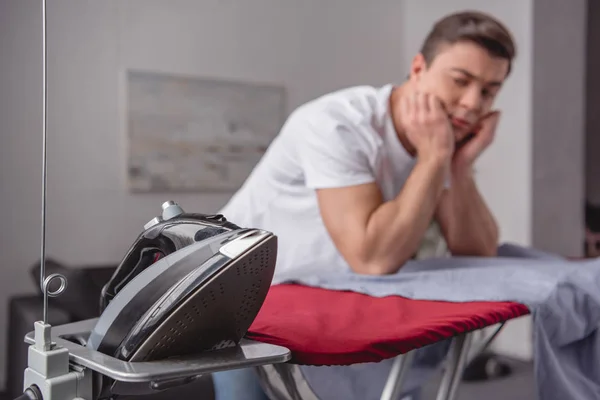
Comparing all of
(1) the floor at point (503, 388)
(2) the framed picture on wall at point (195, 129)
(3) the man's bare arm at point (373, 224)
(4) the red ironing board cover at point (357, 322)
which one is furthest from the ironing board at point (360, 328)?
(2) the framed picture on wall at point (195, 129)

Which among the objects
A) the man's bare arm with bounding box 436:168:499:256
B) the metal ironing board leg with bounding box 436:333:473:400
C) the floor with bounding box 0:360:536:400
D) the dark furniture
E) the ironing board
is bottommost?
the floor with bounding box 0:360:536:400

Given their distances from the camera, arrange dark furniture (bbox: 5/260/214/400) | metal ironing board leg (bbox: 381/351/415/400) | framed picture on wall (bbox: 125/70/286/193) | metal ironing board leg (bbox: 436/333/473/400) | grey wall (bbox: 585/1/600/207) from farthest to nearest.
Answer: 1. grey wall (bbox: 585/1/600/207)
2. framed picture on wall (bbox: 125/70/286/193)
3. dark furniture (bbox: 5/260/214/400)
4. metal ironing board leg (bbox: 436/333/473/400)
5. metal ironing board leg (bbox: 381/351/415/400)

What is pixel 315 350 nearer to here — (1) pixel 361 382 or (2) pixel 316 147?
(1) pixel 361 382

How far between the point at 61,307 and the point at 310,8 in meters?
1.55

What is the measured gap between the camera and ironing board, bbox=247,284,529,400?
1.93ft

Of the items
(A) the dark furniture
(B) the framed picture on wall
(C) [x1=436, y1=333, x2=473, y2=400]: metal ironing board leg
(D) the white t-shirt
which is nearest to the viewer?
(C) [x1=436, y1=333, x2=473, y2=400]: metal ironing board leg

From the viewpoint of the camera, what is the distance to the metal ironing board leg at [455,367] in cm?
88

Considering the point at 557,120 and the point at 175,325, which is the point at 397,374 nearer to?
the point at 175,325

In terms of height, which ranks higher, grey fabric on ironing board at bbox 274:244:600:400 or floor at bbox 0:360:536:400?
grey fabric on ironing board at bbox 274:244:600:400

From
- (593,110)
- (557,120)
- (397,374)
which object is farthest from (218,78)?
(397,374)

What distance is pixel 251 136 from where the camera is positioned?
276 centimetres

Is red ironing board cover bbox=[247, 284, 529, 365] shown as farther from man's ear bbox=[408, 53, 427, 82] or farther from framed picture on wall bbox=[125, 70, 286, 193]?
framed picture on wall bbox=[125, 70, 286, 193]

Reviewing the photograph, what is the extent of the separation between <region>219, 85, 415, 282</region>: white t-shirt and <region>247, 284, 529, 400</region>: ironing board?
176mm

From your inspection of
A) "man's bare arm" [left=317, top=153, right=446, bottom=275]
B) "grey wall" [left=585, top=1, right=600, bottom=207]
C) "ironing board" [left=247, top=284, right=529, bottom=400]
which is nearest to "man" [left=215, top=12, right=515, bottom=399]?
"man's bare arm" [left=317, top=153, right=446, bottom=275]
